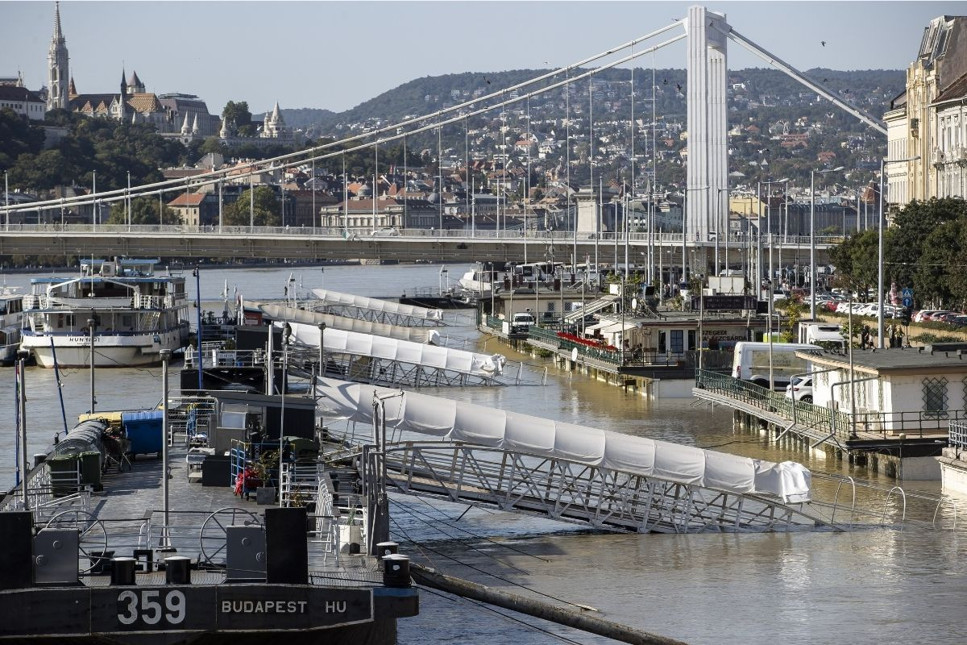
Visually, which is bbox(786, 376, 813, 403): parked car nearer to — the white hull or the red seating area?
the red seating area

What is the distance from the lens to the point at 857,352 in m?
37.6

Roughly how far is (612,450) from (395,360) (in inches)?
1136

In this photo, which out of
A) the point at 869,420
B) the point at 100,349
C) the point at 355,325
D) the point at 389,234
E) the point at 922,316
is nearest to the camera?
the point at 869,420

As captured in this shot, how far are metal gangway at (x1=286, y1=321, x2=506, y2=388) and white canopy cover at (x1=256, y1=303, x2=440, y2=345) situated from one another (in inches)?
324

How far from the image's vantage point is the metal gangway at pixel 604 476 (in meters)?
28.4

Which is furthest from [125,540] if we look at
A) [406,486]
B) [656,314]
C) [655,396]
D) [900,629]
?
[656,314]

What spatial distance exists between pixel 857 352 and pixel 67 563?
74.3ft

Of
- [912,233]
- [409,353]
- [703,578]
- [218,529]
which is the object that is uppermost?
[912,233]

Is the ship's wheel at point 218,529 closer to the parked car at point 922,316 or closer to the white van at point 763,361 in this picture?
the white van at point 763,361

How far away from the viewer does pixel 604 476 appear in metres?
28.9

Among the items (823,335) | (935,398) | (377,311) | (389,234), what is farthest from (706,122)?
(935,398)

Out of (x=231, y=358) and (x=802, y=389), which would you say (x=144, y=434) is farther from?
(x=802, y=389)

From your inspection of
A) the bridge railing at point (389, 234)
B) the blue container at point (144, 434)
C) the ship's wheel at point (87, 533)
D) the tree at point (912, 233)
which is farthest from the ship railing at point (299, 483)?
the bridge railing at point (389, 234)

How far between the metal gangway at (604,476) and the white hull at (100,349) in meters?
37.0
